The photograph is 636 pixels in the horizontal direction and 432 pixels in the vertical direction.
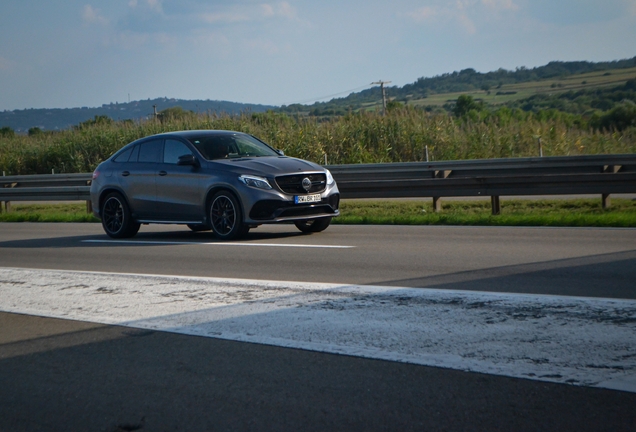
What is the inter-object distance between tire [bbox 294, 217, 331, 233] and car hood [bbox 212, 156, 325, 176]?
1.05 metres

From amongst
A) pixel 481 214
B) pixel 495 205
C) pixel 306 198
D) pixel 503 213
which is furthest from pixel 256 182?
pixel 503 213

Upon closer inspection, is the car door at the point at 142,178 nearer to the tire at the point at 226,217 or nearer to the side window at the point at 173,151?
the side window at the point at 173,151

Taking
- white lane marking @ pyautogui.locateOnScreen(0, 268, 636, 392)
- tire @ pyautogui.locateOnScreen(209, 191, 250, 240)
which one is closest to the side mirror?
tire @ pyautogui.locateOnScreen(209, 191, 250, 240)

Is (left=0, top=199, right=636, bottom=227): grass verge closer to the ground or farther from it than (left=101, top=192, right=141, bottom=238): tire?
closer to the ground

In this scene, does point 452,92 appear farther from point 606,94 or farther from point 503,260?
point 503,260

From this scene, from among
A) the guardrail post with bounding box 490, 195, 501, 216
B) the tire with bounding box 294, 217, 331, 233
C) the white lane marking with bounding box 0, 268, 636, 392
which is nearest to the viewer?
the white lane marking with bounding box 0, 268, 636, 392

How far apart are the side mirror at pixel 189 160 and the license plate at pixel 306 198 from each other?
1.84 meters

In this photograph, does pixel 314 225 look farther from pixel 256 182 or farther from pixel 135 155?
pixel 135 155

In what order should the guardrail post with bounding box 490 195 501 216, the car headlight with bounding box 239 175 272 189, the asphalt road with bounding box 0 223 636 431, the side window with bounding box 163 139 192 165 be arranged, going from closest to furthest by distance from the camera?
the asphalt road with bounding box 0 223 636 431
the car headlight with bounding box 239 175 272 189
the side window with bounding box 163 139 192 165
the guardrail post with bounding box 490 195 501 216

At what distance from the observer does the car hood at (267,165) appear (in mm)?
12289

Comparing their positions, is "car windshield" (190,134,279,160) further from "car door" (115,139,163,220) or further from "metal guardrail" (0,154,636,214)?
"metal guardrail" (0,154,636,214)

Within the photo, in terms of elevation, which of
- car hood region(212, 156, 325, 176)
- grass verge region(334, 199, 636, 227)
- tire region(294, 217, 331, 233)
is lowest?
grass verge region(334, 199, 636, 227)

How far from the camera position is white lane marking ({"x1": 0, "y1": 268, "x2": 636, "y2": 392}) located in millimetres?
4926

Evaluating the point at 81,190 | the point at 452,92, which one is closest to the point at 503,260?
the point at 81,190
